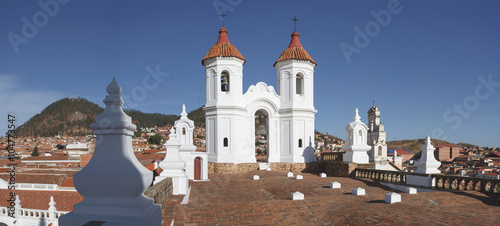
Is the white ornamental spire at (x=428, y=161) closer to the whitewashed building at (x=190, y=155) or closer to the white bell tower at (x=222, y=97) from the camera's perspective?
the whitewashed building at (x=190, y=155)

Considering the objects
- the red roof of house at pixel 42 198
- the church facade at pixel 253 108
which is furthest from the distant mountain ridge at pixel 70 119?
the church facade at pixel 253 108

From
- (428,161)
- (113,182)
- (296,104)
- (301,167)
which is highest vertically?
(296,104)

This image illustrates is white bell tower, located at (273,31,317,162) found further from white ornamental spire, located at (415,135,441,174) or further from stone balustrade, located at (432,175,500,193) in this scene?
stone balustrade, located at (432,175,500,193)

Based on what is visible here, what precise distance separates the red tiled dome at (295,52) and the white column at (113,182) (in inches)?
792

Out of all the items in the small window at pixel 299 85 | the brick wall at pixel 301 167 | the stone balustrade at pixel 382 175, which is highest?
the small window at pixel 299 85

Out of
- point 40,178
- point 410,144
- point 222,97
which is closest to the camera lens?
point 222,97

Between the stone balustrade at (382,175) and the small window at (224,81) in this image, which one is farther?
the small window at (224,81)

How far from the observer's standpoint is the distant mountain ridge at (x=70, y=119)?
140875 mm

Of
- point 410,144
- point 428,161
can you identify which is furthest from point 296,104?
point 410,144

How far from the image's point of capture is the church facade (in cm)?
2052

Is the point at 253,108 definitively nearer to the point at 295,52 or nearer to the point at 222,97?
the point at 222,97

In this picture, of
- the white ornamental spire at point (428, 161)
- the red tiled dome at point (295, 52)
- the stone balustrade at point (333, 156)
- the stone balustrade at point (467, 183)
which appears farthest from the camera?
the red tiled dome at point (295, 52)

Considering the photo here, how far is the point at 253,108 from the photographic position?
71.8 ft

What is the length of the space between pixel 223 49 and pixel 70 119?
523 ft
